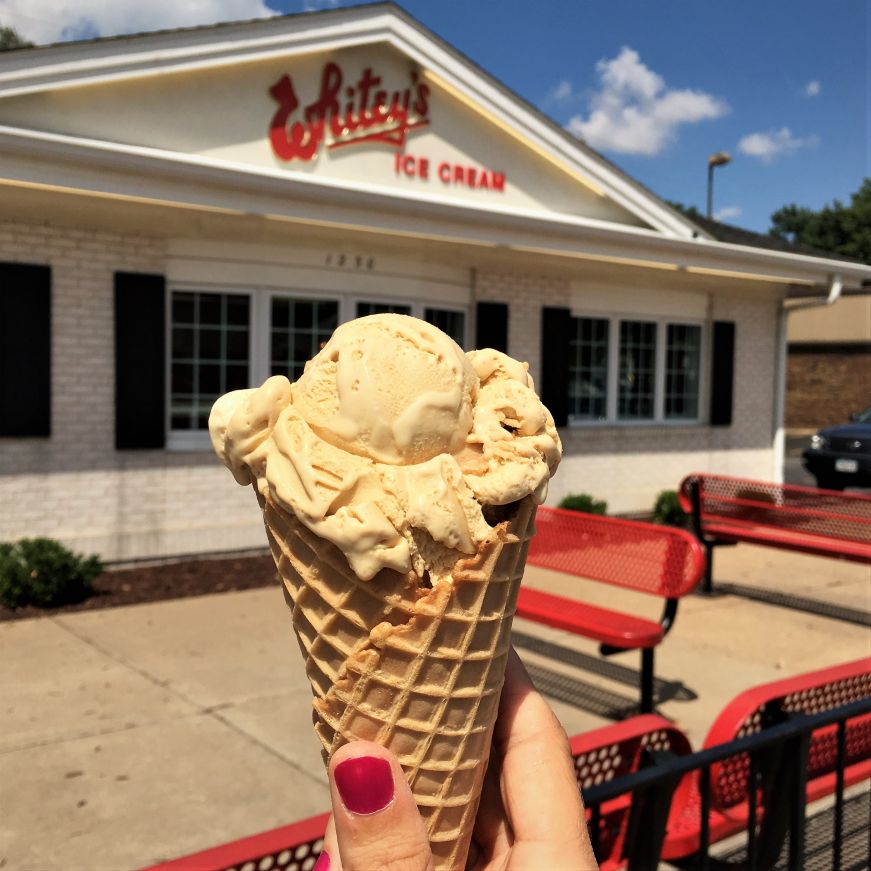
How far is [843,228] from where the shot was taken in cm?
6047

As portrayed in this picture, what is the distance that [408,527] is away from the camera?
1.58 meters

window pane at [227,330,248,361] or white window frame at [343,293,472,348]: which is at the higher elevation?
white window frame at [343,293,472,348]

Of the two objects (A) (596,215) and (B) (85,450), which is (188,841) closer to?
(B) (85,450)

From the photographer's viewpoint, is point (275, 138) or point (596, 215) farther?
point (596, 215)

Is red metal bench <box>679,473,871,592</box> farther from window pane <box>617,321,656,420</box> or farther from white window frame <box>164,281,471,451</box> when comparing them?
white window frame <box>164,281,471,451</box>

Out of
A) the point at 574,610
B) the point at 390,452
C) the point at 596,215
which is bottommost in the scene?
the point at 574,610

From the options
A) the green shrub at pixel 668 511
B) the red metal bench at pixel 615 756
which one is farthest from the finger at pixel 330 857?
the green shrub at pixel 668 511

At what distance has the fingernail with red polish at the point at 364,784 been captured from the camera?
150cm

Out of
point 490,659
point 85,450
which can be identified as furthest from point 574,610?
point 85,450

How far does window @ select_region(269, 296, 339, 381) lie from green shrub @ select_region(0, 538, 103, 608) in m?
2.92

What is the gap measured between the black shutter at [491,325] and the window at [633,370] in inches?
53.9

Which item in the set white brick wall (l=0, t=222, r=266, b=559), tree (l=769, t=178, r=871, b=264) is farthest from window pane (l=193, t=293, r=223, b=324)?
tree (l=769, t=178, r=871, b=264)

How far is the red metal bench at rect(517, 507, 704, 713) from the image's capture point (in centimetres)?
521

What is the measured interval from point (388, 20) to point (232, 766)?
804 cm
